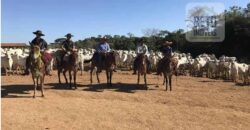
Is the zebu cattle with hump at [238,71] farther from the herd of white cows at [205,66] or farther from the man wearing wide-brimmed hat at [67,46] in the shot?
the man wearing wide-brimmed hat at [67,46]

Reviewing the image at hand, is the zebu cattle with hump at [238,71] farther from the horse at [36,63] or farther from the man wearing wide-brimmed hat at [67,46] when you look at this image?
the horse at [36,63]

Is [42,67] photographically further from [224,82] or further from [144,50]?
[224,82]

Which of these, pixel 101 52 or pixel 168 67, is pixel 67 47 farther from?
pixel 168 67

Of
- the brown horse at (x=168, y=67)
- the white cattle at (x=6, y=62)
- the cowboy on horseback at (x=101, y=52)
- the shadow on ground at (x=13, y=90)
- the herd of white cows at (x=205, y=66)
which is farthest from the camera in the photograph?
the white cattle at (x=6, y=62)

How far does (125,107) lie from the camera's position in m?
14.5

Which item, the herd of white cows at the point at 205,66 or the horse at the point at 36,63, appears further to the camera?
the herd of white cows at the point at 205,66

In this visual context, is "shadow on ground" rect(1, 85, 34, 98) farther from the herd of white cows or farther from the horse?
the herd of white cows

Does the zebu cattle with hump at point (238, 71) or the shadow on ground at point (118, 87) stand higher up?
the zebu cattle with hump at point (238, 71)

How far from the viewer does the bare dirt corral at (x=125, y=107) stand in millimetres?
11961

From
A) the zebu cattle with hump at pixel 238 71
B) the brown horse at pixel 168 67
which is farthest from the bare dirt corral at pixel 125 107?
the zebu cattle with hump at pixel 238 71

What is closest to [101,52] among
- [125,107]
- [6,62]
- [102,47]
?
[102,47]

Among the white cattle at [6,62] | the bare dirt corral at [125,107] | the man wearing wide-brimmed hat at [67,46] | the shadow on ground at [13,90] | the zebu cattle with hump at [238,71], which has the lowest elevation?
the bare dirt corral at [125,107]

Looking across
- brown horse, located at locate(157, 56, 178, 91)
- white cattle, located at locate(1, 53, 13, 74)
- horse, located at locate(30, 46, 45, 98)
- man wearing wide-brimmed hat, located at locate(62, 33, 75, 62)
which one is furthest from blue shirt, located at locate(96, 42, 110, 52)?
white cattle, located at locate(1, 53, 13, 74)

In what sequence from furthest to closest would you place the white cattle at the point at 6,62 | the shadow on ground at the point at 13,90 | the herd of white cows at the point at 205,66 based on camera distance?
the white cattle at the point at 6,62, the herd of white cows at the point at 205,66, the shadow on ground at the point at 13,90
